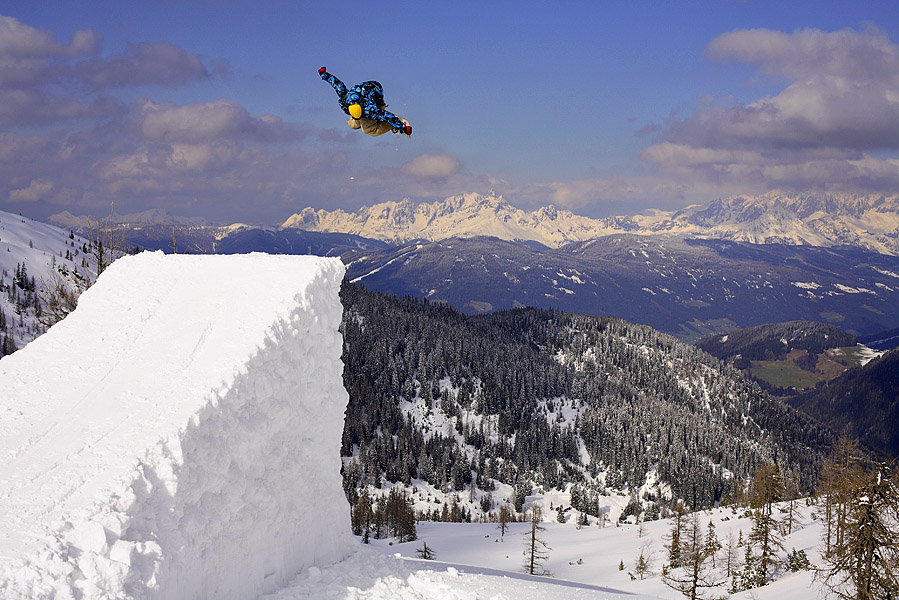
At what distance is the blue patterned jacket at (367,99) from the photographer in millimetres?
15359

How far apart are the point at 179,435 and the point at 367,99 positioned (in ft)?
33.2

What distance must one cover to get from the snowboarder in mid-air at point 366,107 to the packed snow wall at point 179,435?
443cm

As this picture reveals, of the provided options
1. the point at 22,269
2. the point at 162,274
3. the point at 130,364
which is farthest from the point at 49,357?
the point at 22,269

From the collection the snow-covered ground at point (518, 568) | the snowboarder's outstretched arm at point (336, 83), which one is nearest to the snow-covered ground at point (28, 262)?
the snowboarder's outstretched arm at point (336, 83)

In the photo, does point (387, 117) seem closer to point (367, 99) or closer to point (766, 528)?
point (367, 99)

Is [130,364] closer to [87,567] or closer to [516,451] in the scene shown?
Result: [87,567]

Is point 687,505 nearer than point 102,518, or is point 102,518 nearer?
point 102,518

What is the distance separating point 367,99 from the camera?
15.5m

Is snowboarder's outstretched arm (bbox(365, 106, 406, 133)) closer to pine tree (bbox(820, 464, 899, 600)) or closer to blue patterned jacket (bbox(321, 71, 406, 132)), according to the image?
blue patterned jacket (bbox(321, 71, 406, 132))

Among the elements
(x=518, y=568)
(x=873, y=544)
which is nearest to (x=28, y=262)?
(x=518, y=568)

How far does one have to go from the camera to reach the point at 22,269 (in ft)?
385

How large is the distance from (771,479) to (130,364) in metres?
58.4

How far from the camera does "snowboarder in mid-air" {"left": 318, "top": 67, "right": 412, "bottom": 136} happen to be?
1527 centimetres

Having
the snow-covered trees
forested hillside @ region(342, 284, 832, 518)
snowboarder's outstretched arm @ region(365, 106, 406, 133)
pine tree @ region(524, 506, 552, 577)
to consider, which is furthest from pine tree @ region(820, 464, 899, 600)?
forested hillside @ region(342, 284, 832, 518)
